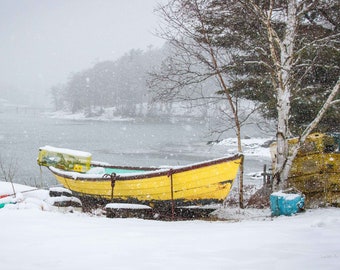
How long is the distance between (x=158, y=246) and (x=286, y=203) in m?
4.21

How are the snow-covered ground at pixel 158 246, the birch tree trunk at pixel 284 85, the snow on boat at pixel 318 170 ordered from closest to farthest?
the snow-covered ground at pixel 158 246
the birch tree trunk at pixel 284 85
the snow on boat at pixel 318 170

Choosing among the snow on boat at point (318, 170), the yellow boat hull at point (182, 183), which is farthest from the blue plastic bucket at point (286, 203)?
the yellow boat hull at point (182, 183)

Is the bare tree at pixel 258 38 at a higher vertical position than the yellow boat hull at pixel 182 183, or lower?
higher

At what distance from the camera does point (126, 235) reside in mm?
5473

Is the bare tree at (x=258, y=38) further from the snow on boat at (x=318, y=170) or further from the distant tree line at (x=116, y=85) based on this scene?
the distant tree line at (x=116, y=85)

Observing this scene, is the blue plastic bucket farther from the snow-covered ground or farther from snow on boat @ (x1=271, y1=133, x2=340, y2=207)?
the snow-covered ground

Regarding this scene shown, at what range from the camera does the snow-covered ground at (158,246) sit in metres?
3.86

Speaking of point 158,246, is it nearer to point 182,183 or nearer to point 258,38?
point 182,183

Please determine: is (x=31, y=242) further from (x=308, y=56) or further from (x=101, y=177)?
(x=308, y=56)

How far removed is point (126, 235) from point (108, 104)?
102 meters

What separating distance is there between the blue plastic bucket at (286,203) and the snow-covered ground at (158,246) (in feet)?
4.06

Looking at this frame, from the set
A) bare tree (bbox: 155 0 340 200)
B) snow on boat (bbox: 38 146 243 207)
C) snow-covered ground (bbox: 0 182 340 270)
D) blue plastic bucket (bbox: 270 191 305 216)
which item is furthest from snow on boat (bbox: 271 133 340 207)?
snow-covered ground (bbox: 0 182 340 270)

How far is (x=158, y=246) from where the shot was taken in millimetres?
4734

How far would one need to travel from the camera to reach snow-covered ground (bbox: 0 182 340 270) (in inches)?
152
